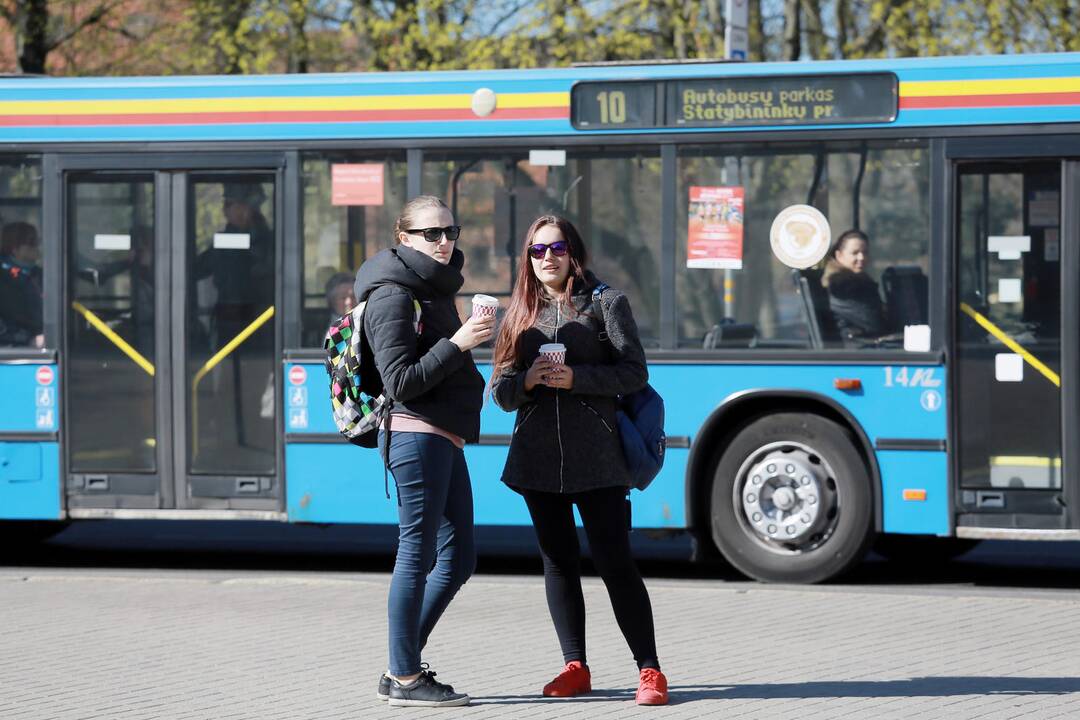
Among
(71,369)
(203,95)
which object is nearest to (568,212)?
(203,95)

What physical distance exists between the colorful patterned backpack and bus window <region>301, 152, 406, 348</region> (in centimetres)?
374

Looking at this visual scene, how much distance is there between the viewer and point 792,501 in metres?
9.29

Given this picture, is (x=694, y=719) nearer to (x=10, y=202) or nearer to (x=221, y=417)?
(x=221, y=417)

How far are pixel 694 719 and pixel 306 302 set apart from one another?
454cm

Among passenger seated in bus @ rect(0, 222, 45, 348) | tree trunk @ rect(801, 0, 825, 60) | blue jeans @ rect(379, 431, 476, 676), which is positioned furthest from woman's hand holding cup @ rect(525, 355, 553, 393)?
tree trunk @ rect(801, 0, 825, 60)

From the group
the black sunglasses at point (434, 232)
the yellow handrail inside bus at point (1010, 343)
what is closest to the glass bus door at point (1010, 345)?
the yellow handrail inside bus at point (1010, 343)

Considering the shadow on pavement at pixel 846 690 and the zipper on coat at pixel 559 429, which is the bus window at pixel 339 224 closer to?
the zipper on coat at pixel 559 429

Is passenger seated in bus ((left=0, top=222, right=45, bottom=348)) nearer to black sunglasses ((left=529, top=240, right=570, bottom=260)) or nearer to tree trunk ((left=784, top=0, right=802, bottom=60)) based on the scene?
black sunglasses ((left=529, top=240, right=570, bottom=260))

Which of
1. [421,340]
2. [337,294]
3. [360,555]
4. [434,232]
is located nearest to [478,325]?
[421,340]

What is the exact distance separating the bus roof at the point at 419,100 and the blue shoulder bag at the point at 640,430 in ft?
11.3

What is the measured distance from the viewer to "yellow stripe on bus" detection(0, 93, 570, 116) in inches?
381

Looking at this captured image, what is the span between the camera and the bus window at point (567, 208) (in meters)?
9.49

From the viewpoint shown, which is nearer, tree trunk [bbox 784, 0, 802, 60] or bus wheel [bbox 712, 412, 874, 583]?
bus wheel [bbox 712, 412, 874, 583]

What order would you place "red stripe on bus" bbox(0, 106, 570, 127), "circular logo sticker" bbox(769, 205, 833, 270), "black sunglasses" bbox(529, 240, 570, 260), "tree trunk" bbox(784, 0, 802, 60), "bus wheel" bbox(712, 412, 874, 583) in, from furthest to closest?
"tree trunk" bbox(784, 0, 802, 60), "red stripe on bus" bbox(0, 106, 570, 127), "circular logo sticker" bbox(769, 205, 833, 270), "bus wheel" bbox(712, 412, 874, 583), "black sunglasses" bbox(529, 240, 570, 260)
